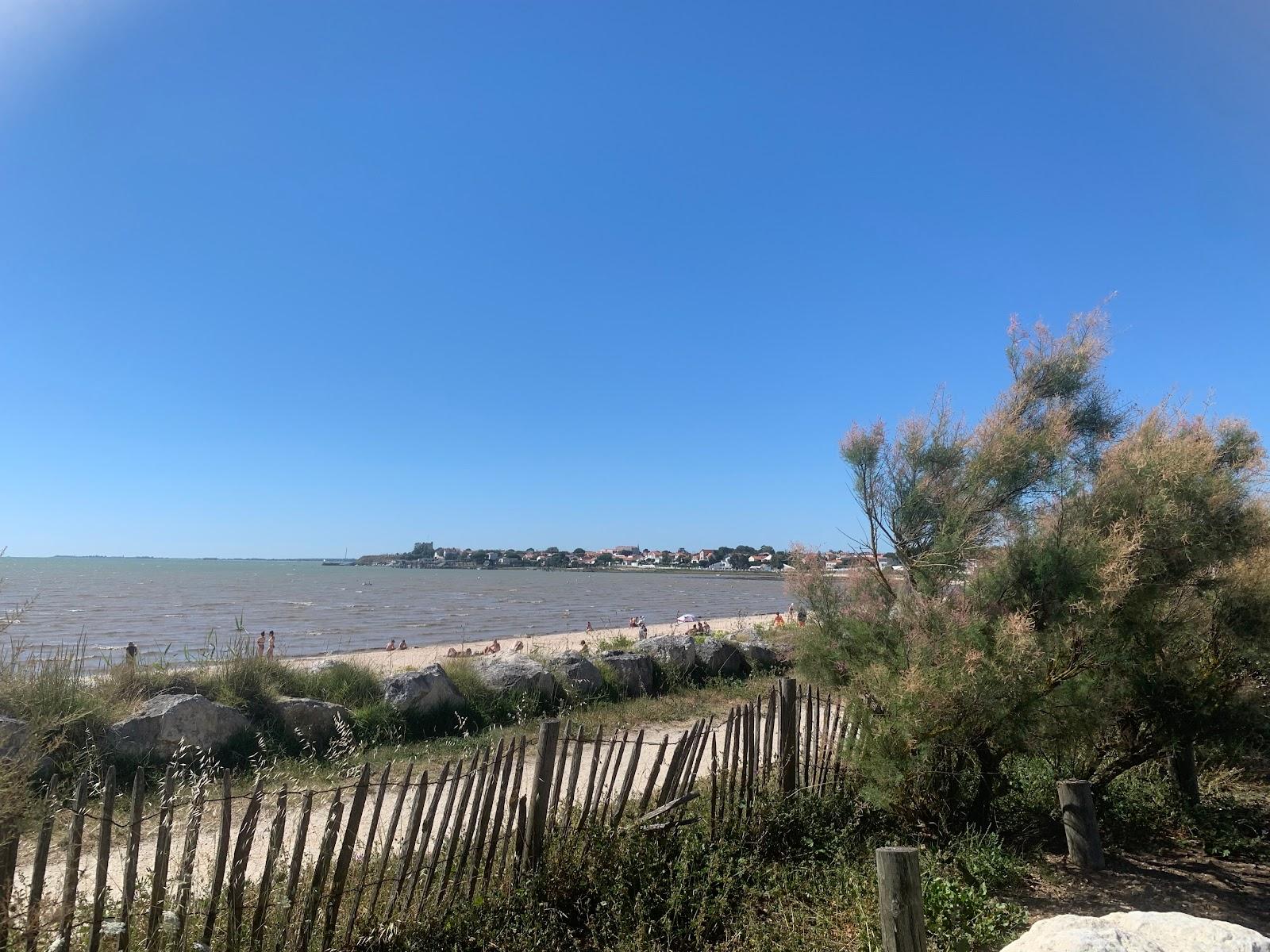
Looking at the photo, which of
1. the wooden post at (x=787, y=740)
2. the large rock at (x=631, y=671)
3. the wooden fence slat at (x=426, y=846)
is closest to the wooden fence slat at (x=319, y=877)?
the wooden fence slat at (x=426, y=846)

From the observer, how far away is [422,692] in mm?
9812

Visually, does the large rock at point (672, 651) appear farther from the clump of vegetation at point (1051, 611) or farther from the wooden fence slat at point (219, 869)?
the wooden fence slat at point (219, 869)

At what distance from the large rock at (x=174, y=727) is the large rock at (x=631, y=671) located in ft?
18.4

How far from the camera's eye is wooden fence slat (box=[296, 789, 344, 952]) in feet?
11.3

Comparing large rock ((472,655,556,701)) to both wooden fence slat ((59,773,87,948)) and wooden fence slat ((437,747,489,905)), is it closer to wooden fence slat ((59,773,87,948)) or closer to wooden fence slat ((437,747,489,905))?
wooden fence slat ((437,747,489,905))

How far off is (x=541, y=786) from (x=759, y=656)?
11009mm

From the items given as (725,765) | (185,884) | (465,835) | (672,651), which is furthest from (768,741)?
(672,651)

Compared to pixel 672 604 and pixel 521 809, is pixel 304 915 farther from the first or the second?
pixel 672 604

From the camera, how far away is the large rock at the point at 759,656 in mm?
14625

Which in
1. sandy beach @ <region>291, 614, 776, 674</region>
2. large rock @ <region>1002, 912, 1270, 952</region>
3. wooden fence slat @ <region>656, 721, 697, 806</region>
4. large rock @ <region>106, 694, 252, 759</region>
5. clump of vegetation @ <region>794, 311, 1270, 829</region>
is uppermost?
clump of vegetation @ <region>794, 311, 1270, 829</region>

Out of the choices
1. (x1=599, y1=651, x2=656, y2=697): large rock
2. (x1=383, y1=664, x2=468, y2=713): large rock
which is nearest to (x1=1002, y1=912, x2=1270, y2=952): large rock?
(x1=383, y1=664, x2=468, y2=713): large rock

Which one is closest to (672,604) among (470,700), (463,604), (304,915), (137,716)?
(463,604)

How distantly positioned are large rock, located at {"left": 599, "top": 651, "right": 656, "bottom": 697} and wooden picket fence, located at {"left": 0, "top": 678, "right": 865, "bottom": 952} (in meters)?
6.11

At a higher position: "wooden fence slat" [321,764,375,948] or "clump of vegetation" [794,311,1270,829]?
"clump of vegetation" [794,311,1270,829]
